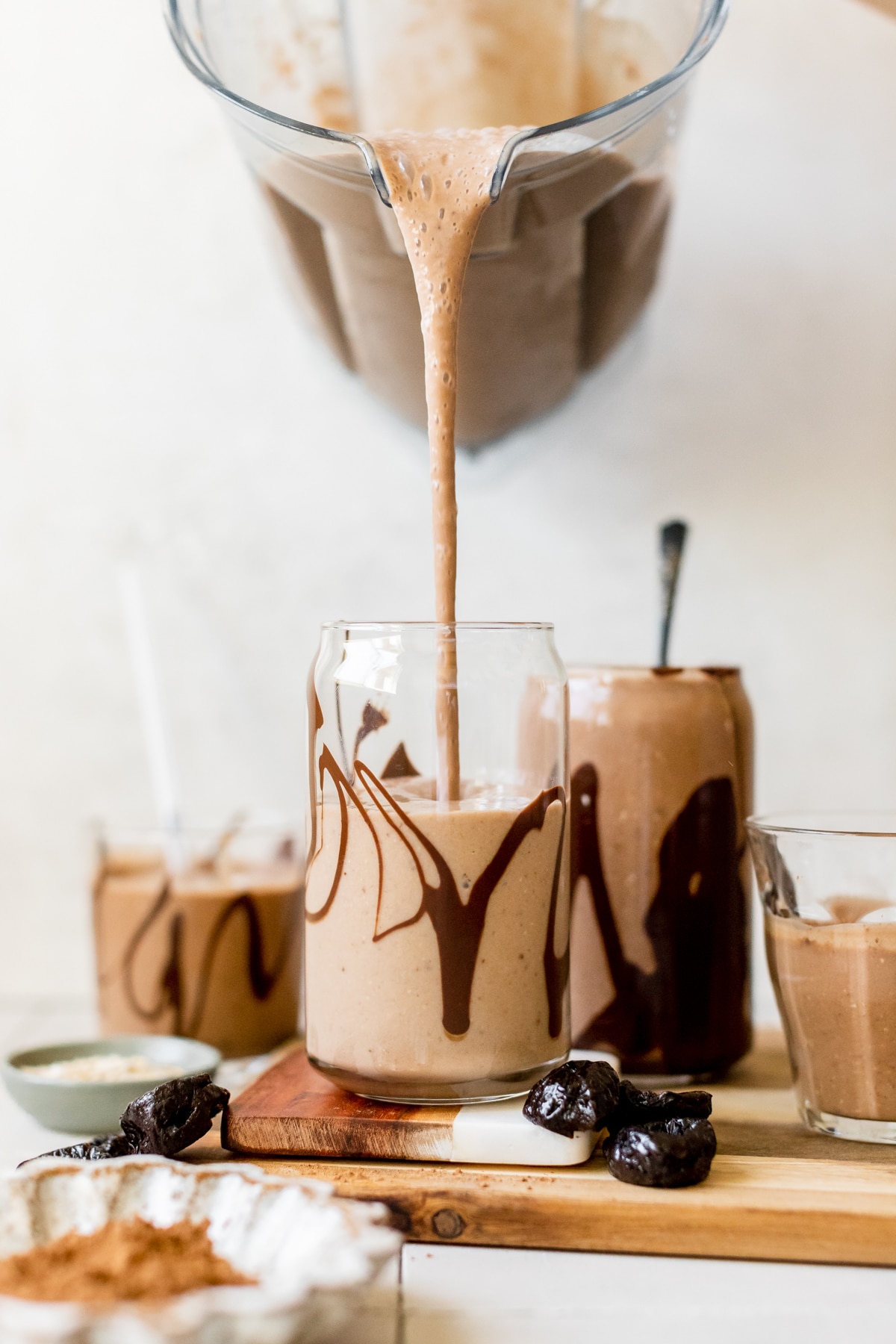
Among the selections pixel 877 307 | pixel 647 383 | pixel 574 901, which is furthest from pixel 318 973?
pixel 877 307

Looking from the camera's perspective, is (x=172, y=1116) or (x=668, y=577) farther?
(x=668, y=577)

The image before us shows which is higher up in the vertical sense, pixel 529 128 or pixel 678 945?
pixel 529 128

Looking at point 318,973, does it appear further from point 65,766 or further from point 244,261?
point 244,261

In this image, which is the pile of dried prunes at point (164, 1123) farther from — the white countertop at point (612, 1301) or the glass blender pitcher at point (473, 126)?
the glass blender pitcher at point (473, 126)

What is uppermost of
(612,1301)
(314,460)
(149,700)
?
(314,460)

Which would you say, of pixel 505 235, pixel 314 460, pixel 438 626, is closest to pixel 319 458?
pixel 314 460

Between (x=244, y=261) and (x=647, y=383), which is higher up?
(x=244, y=261)

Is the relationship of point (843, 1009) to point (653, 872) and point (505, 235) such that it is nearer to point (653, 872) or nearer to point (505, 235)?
point (653, 872)
